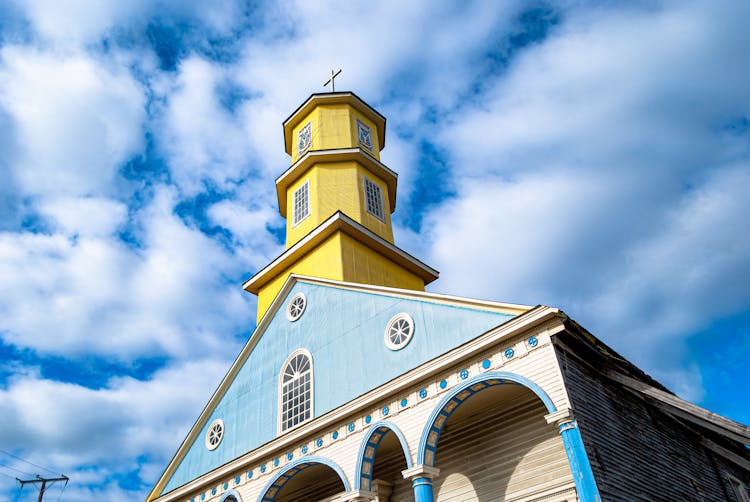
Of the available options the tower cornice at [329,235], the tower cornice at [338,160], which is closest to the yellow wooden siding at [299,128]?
the tower cornice at [338,160]

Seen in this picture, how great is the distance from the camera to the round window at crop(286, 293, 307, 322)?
1928cm

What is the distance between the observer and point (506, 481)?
1385cm

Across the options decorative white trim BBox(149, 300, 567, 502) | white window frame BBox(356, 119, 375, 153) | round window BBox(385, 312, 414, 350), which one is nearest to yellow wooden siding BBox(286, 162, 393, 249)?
white window frame BBox(356, 119, 375, 153)

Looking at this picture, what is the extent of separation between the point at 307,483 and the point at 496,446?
6656 millimetres

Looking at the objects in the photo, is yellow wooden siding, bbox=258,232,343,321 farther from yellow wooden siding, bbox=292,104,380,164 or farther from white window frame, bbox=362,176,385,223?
yellow wooden siding, bbox=292,104,380,164

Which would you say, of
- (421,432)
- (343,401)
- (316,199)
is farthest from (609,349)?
(316,199)

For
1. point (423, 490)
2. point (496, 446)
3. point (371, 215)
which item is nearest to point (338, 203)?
point (371, 215)

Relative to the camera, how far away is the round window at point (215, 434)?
1953 centimetres

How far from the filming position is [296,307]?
19547 mm

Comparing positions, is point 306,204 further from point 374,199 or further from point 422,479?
point 422,479

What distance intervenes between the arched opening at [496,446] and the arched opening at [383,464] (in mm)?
1099

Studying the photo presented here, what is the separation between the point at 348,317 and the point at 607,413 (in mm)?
7340

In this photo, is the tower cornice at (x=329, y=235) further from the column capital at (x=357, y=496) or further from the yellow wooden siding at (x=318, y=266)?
the column capital at (x=357, y=496)

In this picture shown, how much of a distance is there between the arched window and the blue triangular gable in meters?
0.26
